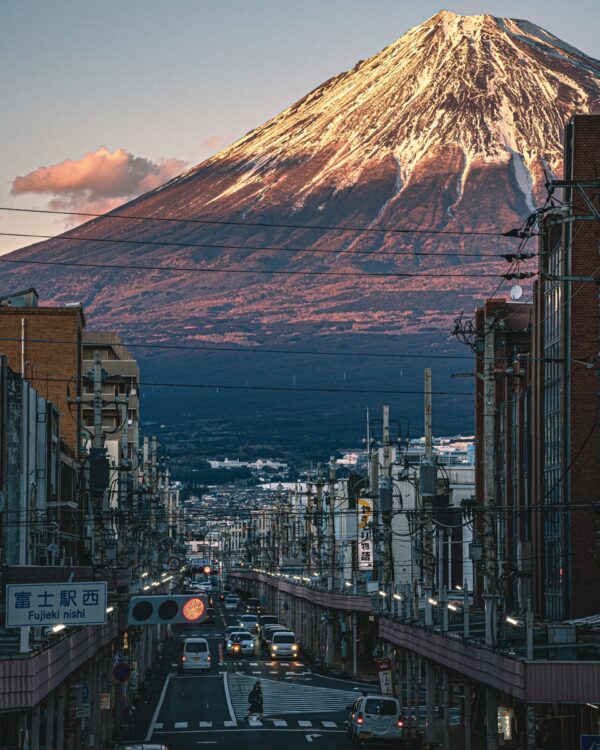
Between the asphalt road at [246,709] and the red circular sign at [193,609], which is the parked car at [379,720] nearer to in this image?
the asphalt road at [246,709]

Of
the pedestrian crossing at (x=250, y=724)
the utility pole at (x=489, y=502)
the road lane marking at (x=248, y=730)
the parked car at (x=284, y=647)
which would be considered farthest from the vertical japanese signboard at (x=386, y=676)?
the parked car at (x=284, y=647)

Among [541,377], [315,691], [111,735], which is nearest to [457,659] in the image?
[111,735]

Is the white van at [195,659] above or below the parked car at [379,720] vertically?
below

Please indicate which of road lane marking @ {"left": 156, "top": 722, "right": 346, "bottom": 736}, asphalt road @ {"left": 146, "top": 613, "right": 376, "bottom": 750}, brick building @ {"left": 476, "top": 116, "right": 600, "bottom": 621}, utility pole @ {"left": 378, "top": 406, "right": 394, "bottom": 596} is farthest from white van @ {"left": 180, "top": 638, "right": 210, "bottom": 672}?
road lane marking @ {"left": 156, "top": 722, "right": 346, "bottom": 736}

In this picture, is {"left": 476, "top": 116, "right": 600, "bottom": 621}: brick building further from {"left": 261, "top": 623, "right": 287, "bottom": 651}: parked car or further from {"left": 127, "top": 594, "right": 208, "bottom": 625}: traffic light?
{"left": 261, "top": 623, "right": 287, "bottom": 651}: parked car

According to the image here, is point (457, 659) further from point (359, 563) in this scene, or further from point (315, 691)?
point (359, 563)

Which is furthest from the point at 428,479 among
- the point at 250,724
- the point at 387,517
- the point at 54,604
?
the point at 54,604

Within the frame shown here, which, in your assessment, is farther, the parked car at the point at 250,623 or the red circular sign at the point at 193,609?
the parked car at the point at 250,623

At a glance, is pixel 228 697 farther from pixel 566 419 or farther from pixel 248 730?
pixel 566 419
